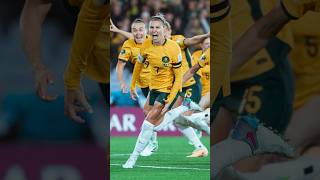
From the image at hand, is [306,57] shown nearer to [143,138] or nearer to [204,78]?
[143,138]

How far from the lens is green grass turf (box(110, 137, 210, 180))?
24.3 feet

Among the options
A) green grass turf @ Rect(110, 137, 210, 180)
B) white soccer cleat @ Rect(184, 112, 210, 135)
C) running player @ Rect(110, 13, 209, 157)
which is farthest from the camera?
white soccer cleat @ Rect(184, 112, 210, 135)

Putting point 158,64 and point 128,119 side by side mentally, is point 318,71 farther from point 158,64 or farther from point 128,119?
point 128,119

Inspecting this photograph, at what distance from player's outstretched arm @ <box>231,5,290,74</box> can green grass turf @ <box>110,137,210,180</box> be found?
2.21 meters

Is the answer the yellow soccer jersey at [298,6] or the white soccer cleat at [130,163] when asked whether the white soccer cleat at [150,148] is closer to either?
the white soccer cleat at [130,163]

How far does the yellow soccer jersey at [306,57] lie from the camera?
17.4 feet

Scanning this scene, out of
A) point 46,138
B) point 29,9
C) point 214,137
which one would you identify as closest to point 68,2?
point 29,9

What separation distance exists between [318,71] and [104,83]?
56.6 inches

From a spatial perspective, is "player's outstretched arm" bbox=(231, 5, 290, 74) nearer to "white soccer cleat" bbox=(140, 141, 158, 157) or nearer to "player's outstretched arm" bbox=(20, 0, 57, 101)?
"player's outstretched arm" bbox=(20, 0, 57, 101)

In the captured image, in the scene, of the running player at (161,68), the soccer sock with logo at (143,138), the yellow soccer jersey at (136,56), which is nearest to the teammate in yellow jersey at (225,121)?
the soccer sock with logo at (143,138)

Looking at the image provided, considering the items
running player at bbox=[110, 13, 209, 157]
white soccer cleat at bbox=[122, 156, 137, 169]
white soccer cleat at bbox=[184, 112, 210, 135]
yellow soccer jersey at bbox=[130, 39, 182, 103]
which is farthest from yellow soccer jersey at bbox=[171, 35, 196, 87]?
white soccer cleat at bbox=[122, 156, 137, 169]

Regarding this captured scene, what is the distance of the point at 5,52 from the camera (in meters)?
5.27

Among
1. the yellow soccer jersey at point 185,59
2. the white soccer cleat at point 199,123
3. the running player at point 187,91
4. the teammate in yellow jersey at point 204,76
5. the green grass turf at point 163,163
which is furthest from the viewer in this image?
the teammate in yellow jersey at point 204,76

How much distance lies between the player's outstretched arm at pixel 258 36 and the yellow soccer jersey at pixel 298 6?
0.03 meters
